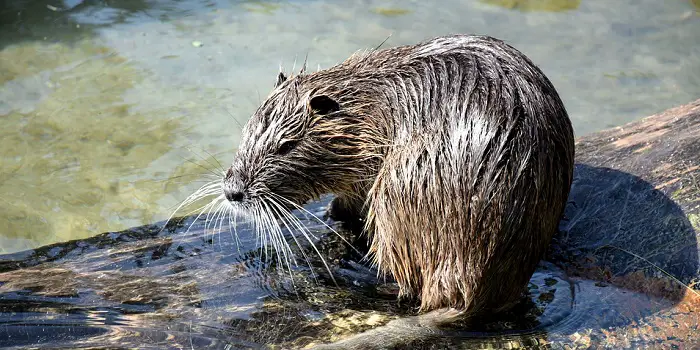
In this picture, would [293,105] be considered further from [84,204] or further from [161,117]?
[161,117]

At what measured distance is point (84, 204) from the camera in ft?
18.5

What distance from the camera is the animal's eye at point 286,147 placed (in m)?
3.62

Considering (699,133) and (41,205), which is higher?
(699,133)

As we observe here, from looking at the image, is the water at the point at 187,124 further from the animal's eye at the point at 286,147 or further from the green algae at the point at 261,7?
the animal's eye at the point at 286,147

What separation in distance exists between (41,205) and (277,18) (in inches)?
136

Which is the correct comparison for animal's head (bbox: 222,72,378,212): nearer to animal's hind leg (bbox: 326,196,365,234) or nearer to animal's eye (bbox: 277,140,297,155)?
animal's eye (bbox: 277,140,297,155)

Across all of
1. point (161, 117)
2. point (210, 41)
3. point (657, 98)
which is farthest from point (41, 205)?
point (657, 98)

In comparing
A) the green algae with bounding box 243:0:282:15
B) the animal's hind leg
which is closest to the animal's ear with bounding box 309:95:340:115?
the animal's hind leg

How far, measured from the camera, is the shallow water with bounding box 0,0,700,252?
5805mm

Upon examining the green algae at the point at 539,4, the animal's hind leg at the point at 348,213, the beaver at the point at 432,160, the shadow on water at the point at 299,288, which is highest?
the green algae at the point at 539,4

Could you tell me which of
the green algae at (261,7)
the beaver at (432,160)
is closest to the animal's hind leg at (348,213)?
the beaver at (432,160)

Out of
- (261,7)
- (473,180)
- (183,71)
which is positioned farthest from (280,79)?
(261,7)

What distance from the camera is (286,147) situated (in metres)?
3.64

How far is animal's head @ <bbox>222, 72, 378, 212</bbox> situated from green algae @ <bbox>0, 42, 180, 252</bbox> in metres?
2.13
